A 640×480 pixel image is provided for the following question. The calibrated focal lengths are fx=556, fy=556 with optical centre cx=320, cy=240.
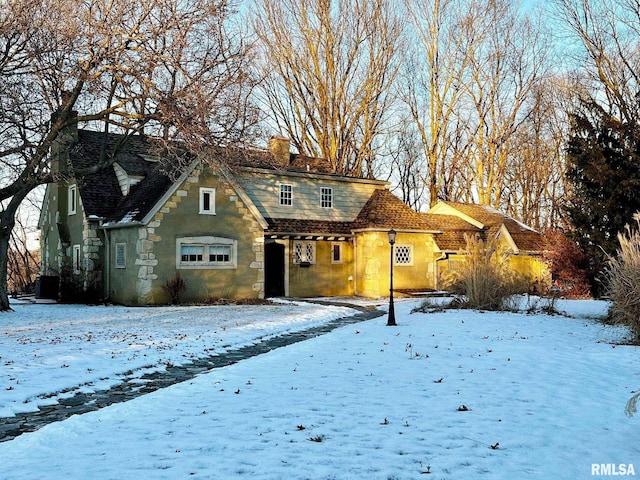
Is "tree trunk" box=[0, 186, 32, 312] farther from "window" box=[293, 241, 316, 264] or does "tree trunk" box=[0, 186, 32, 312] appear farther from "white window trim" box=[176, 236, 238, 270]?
"window" box=[293, 241, 316, 264]

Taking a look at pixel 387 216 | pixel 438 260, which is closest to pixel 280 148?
pixel 387 216

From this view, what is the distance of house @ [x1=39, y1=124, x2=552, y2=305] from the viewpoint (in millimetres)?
20906

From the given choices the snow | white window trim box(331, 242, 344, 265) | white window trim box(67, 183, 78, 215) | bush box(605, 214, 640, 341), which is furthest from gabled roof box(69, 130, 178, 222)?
bush box(605, 214, 640, 341)

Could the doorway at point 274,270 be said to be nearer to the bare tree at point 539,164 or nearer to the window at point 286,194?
the window at point 286,194

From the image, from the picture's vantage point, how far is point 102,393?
25.5 feet

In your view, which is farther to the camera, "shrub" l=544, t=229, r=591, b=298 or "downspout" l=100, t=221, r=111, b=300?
"shrub" l=544, t=229, r=591, b=298

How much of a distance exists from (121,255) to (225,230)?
4.20 meters

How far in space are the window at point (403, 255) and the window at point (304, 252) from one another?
13.0 feet

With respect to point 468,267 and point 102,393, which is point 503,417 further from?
point 468,267

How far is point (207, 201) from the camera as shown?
21812 millimetres

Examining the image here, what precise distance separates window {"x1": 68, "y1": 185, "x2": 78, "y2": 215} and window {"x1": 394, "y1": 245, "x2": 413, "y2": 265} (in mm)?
14571

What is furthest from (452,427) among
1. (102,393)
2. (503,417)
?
(102,393)

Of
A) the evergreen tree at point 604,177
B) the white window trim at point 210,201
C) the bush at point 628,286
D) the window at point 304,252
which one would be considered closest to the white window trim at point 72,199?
the white window trim at point 210,201

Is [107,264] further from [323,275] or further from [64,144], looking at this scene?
[323,275]
